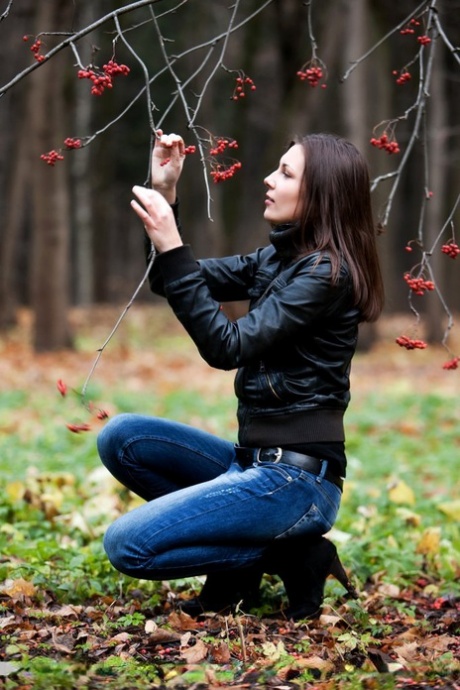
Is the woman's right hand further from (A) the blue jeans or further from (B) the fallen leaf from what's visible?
(B) the fallen leaf

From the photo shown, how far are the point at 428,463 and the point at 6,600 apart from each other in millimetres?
4883

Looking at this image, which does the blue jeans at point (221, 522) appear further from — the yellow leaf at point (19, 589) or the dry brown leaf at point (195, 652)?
the yellow leaf at point (19, 589)

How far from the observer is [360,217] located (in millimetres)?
3357

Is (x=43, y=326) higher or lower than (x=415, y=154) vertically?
lower

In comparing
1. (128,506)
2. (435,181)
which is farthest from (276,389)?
(435,181)

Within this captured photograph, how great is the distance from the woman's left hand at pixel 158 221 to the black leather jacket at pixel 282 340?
4cm

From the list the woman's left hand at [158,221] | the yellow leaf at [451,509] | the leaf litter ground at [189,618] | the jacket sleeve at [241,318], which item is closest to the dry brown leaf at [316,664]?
the leaf litter ground at [189,618]

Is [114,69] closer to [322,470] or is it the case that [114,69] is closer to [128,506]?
[322,470]

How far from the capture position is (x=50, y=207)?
43.2 ft

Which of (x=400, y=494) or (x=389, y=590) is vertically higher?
(x=389, y=590)

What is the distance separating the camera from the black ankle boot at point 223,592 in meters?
3.52

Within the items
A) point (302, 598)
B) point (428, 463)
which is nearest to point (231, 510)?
point (302, 598)

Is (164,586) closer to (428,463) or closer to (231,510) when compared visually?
(231,510)

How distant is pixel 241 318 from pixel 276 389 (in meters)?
0.29
